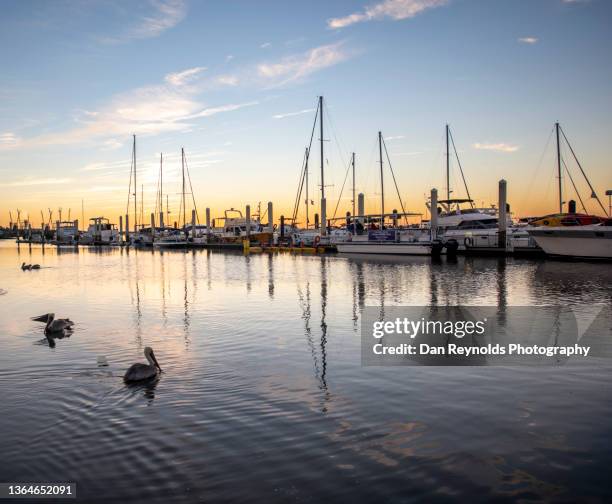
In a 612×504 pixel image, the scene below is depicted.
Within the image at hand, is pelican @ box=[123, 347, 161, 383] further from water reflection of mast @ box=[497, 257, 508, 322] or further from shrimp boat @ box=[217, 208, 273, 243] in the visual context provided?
shrimp boat @ box=[217, 208, 273, 243]

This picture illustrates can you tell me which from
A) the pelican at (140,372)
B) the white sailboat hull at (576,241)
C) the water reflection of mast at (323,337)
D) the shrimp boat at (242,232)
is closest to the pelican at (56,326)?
the pelican at (140,372)

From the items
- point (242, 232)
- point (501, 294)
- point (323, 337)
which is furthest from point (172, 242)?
point (323, 337)

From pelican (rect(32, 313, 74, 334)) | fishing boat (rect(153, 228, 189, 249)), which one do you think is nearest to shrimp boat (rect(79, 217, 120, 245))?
fishing boat (rect(153, 228, 189, 249))

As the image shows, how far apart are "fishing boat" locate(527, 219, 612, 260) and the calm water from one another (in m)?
34.5

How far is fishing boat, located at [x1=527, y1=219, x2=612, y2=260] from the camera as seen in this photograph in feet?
137

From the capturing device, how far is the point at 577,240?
142 feet

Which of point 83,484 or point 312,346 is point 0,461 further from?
point 312,346

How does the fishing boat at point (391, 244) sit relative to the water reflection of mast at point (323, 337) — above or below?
above

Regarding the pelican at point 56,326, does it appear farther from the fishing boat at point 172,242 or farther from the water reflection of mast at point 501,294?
the fishing boat at point 172,242

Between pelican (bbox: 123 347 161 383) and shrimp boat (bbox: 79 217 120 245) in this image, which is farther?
shrimp boat (bbox: 79 217 120 245)

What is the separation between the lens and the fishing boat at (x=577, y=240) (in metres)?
41.7

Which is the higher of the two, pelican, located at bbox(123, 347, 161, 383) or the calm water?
pelican, located at bbox(123, 347, 161, 383)

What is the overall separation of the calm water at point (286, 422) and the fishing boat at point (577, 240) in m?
34.5

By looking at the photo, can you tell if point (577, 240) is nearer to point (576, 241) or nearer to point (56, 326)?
point (576, 241)
